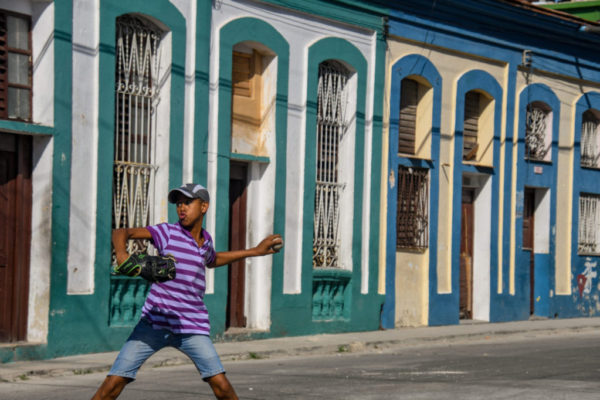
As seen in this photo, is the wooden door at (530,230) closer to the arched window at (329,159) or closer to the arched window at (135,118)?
the arched window at (329,159)

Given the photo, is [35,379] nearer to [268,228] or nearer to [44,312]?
[44,312]

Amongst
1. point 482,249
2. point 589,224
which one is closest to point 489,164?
point 482,249

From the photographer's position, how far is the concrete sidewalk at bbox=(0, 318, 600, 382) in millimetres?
11008

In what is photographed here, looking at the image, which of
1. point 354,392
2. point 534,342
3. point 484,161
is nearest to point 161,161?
point 354,392

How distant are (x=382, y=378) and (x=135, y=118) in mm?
4708

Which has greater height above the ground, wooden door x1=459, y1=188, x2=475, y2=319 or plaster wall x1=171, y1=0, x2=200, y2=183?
plaster wall x1=171, y1=0, x2=200, y2=183

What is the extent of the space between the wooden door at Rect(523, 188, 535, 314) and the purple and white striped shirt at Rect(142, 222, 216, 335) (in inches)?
577

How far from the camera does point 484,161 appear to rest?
19172 mm

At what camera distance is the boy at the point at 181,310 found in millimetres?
6559

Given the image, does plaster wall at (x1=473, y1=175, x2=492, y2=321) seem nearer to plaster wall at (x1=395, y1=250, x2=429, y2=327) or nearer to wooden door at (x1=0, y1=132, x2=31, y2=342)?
plaster wall at (x1=395, y1=250, x2=429, y2=327)

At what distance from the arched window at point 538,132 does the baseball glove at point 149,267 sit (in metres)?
14.7

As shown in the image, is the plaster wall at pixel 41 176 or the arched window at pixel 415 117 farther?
the arched window at pixel 415 117

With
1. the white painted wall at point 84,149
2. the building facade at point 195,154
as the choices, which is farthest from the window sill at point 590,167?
the white painted wall at point 84,149

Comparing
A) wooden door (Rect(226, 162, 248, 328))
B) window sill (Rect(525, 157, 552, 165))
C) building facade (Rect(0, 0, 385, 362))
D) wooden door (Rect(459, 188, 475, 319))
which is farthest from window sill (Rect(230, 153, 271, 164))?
window sill (Rect(525, 157, 552, 165))
